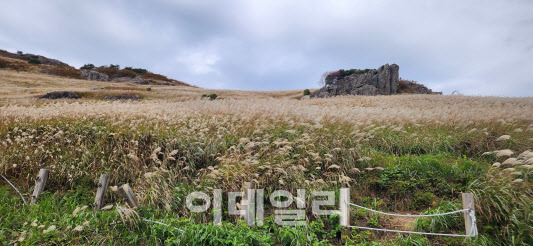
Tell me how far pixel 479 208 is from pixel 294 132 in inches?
172

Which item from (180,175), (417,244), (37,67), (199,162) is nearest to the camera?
(417,244)

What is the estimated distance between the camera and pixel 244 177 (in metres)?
5.13

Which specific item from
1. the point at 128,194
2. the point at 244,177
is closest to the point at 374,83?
the point at 244,177

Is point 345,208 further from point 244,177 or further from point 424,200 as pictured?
point 424,200

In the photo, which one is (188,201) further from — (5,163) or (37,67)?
(37,67)

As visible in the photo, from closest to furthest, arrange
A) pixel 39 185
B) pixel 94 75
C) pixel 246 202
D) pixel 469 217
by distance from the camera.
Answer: pixel 469 217
pixel 246 202
pixel 39 185
pixel 94 75

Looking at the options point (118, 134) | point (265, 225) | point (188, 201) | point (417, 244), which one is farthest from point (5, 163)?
point (417, 244)

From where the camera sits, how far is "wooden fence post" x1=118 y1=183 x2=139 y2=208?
13.5 feet

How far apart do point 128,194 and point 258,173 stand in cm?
246

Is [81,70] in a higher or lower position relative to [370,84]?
higher

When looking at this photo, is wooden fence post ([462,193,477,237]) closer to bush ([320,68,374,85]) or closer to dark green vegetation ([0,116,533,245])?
dark green vegetation ([0,116,533,245])

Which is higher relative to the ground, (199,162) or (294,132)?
(294,132)

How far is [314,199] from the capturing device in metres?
4.79

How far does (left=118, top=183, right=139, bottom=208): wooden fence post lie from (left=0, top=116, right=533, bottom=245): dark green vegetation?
0.42 ft
